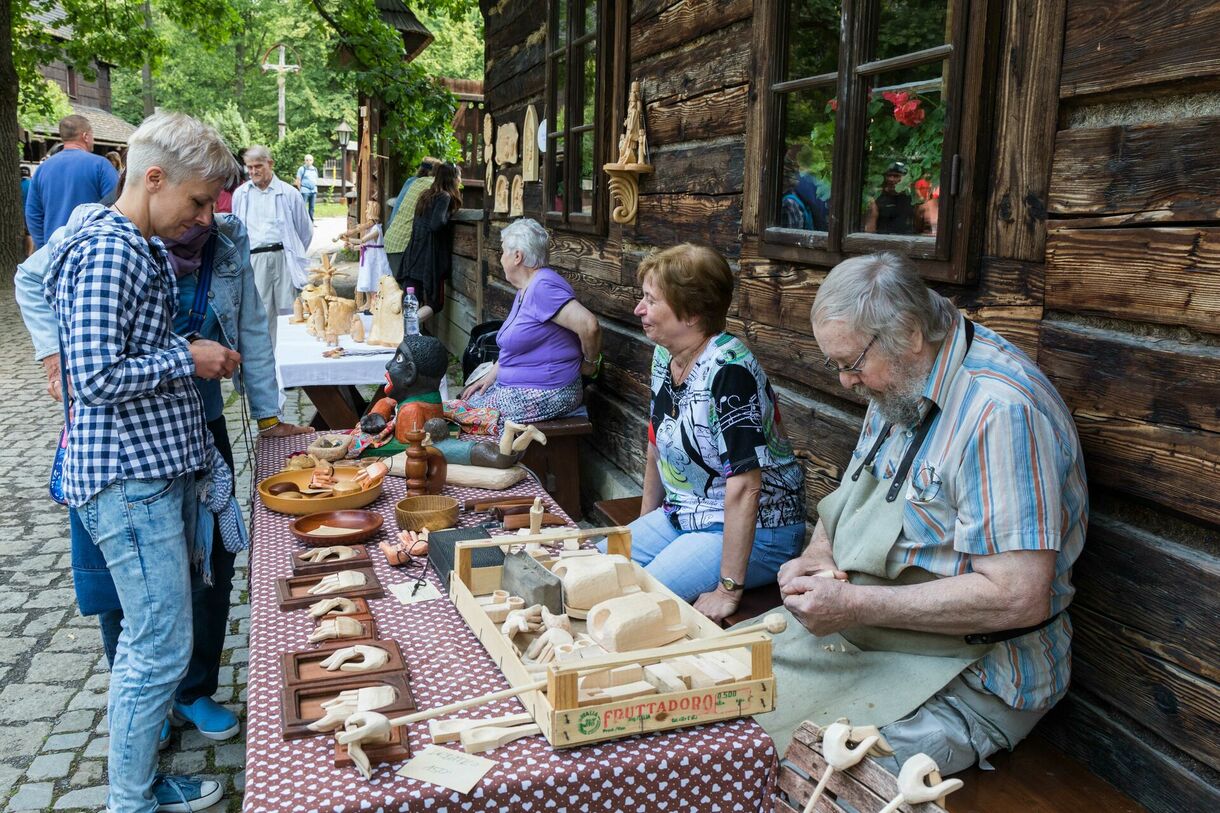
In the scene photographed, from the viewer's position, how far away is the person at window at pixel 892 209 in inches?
108

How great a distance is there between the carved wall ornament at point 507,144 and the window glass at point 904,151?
14.6 ft

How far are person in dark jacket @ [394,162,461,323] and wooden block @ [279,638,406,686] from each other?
23.1 ft

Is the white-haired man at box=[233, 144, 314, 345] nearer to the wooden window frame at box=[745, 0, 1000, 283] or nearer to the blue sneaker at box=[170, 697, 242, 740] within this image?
the blue sneaker at box=[170, 697, 242, 740]

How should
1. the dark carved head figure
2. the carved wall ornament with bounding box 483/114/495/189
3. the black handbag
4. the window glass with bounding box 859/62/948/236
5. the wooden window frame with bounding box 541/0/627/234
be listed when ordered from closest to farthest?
the window glass with bounding box 859/62/948/236 → the dark carved head figure → the wooden window frame with bounding box 541/0/627/234 → the black handbag → the carved wall ornament with bounding box 483/114/495/189

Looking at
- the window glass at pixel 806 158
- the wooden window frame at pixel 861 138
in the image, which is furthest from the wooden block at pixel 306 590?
the window glass at pixel 806 158

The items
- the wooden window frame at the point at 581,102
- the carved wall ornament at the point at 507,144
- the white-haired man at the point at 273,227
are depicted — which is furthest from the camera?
the white-haired man at the point at 273,227

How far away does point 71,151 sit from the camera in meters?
8.74

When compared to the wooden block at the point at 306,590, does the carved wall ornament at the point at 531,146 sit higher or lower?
higher

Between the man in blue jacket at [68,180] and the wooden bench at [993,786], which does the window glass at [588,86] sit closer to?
the wooden bench at [993,786]

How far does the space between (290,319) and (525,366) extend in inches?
110

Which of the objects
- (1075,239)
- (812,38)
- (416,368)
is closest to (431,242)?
(416,368)

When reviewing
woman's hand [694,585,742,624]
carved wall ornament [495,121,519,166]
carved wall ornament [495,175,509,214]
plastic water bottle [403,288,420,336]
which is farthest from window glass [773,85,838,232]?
carved wall ornament [495,175,509,214]

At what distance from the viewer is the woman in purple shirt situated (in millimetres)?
4891

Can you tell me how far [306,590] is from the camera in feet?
7.96
